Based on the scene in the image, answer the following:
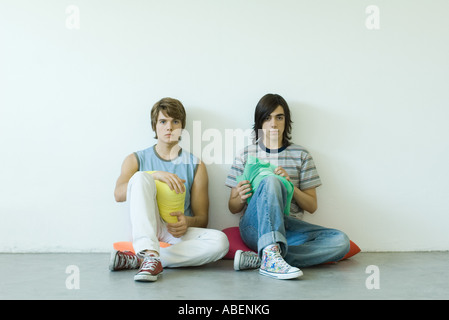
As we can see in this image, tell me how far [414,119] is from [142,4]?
7.20 feet

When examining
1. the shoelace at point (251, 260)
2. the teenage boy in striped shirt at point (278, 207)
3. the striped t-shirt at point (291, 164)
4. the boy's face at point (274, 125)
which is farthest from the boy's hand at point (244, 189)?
the boy's face at point (274, 125)

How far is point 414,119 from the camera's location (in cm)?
326

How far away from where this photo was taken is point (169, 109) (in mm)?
2980

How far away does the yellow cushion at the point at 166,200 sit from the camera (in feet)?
8.57

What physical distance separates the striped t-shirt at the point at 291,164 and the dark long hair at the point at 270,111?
0.31 ft

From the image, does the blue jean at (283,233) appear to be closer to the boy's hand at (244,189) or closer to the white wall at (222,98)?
the boy's hand at (244,189)

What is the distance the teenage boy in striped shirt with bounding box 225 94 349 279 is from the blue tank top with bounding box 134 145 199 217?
10.7 inches

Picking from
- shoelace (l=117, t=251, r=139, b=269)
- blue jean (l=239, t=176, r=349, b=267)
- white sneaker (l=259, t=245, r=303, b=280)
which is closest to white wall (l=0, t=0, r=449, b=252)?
blue jean (l=239, t=176, r=349, b=267)

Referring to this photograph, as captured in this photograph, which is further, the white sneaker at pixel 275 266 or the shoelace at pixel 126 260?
the shoelace at pixel 126 260

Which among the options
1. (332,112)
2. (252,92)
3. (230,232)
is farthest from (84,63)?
(332,112)

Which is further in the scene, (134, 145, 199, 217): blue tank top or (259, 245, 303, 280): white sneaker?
(134, 145, 199, 217): blue tank top

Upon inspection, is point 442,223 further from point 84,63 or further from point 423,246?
point 84,63

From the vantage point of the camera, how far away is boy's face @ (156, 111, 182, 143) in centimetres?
297

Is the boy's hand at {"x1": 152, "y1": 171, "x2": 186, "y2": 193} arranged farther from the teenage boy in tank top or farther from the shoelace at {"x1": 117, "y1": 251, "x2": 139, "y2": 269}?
the shoelace at {"x1": 117, "y1": 251, "x2": 139, "y2": 269}
